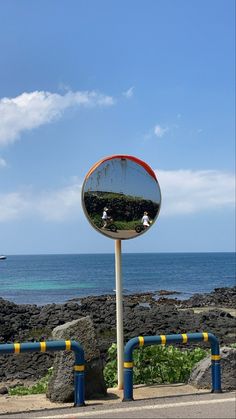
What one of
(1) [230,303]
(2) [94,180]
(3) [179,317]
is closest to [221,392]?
(2) [94,180]

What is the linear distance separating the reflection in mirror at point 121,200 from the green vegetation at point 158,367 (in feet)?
6.39

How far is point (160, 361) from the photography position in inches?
338

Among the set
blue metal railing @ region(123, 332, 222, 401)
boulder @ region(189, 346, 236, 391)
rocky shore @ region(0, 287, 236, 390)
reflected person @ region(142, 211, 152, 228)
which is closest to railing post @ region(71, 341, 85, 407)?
blue metal railing @ region(123, 332, 222, 401)

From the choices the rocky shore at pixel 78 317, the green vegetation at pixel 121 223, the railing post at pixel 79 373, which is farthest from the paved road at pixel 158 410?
the rocky shore at pixel 78 317

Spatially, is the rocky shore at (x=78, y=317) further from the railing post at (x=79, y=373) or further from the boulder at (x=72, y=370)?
the railing post at (x=79, y=373)

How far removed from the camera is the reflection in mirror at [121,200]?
7.79m

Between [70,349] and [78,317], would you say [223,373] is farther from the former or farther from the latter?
[78,317]

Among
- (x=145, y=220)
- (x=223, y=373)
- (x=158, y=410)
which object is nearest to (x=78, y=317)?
(x=145, y=220)

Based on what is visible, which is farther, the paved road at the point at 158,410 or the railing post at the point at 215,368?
the railing post at the point at 215,368

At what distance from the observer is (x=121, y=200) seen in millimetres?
8023

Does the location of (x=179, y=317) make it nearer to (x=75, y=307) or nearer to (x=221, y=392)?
(x=75, y=307)

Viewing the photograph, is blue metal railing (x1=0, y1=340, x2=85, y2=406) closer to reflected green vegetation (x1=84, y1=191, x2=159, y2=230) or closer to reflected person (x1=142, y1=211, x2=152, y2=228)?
reflected green vegetation (x1=84, y1=191, x2=159, y2=230)

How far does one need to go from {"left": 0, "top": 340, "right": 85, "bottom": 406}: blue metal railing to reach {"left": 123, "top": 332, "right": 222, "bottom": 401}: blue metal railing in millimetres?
539

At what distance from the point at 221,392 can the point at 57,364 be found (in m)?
2.08
